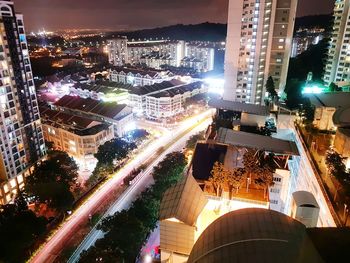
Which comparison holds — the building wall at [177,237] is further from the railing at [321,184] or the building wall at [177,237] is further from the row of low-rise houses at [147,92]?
the row of low-rise houses at [147,92]

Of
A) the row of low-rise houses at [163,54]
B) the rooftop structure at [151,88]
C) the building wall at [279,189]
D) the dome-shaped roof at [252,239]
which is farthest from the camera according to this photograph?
the row of low-rise houses at [163,54]

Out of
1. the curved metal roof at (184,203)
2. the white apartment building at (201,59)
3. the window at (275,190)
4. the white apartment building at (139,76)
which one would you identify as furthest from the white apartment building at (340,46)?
the white apartment building at (201,59)

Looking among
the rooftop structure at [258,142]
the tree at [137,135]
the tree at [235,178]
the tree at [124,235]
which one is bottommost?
the tree at [137,135]

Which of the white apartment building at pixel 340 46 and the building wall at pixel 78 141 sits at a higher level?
the white apartment building at pixel 340 46

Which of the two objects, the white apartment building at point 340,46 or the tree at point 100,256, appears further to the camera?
the white apartment building at point 340,46

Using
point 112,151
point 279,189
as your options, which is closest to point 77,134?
point 112,151

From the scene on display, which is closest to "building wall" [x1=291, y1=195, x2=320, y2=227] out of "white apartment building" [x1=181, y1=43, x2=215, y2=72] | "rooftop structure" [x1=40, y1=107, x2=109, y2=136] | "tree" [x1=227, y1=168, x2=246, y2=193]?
"tree" [x1=227, y1=168, x2=246, y2=193]
